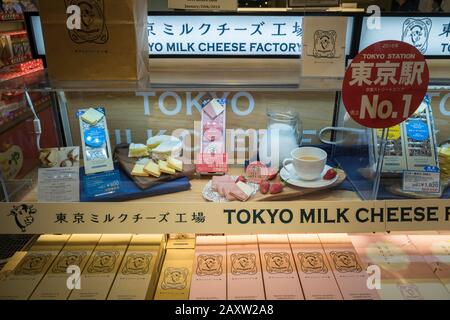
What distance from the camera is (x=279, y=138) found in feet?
4.72

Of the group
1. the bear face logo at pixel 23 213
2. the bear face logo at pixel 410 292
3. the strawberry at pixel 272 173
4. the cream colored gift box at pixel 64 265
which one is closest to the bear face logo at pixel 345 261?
the bear face logo at pixel 410 292

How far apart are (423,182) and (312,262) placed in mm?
462

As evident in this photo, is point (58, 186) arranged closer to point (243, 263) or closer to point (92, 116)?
point (92, 116)

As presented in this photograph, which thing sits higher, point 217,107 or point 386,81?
point 386,81

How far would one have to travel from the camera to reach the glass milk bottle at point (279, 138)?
→ 1.44 metres

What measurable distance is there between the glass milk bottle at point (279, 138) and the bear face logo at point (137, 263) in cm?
56

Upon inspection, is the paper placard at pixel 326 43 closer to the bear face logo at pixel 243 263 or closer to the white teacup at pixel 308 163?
the white teacup at pixel 308 163

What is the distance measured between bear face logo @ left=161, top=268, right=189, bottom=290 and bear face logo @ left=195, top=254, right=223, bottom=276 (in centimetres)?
5

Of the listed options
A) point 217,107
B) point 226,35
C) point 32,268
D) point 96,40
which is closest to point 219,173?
point 217,107

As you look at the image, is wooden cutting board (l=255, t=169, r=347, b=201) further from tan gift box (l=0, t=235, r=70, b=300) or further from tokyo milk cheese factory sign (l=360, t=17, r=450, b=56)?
tan gift box (l=0, t=235, r=70, b=300)

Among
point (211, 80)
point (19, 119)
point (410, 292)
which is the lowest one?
point (410, 292)

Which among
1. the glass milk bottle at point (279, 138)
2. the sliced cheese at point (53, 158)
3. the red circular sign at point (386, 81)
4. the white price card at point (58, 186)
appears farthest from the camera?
the glass milk bottle at point (279, 138)

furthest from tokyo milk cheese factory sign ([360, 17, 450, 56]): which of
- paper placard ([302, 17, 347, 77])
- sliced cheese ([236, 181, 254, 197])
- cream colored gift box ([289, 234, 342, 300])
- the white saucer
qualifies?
cream colored gift box ([289, 234, 342, 300])

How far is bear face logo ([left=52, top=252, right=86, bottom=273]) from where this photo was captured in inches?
51.8
